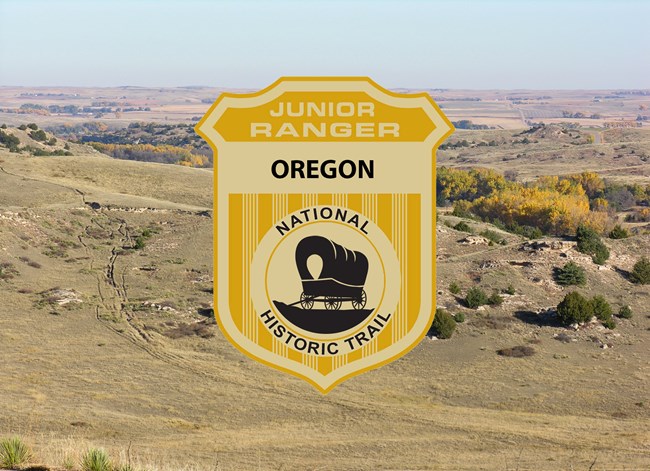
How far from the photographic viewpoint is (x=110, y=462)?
1254 centimetres

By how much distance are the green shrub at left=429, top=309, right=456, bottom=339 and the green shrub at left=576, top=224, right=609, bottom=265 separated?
13442 millimetres

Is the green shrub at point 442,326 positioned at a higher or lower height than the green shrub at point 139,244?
lower

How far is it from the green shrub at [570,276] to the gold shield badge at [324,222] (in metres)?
30.6

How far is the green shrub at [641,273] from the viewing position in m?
40.7

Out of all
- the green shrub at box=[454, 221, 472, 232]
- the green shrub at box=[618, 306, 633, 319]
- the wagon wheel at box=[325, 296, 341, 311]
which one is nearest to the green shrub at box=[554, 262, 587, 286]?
the green shrub at box=[618, 306, 633, 319]

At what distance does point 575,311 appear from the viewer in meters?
33.8

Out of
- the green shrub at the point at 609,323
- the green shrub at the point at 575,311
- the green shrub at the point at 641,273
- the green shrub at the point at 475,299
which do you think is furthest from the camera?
the green shrub at the point at 641,273

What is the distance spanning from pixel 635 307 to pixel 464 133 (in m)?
153

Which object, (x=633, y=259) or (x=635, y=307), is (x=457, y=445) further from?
(x=633, y=259)

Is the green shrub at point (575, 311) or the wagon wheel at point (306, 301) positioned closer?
the wagon wheel at point (306, 301)

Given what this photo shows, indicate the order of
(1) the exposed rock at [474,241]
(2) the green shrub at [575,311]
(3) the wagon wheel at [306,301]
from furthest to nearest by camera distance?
(1) the exposed rock at [474,241] < (2) the green shrub at [575,311] < (3) the wagon wheel at [306,301]

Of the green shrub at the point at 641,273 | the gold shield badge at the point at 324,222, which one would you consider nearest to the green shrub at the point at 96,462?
the gold shield badge at the point at 324,222

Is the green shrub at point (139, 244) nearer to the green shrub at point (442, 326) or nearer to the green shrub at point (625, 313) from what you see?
the green shrub at point (442, 326)

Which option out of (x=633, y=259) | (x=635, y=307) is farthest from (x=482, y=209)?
(x=635, y=307)
